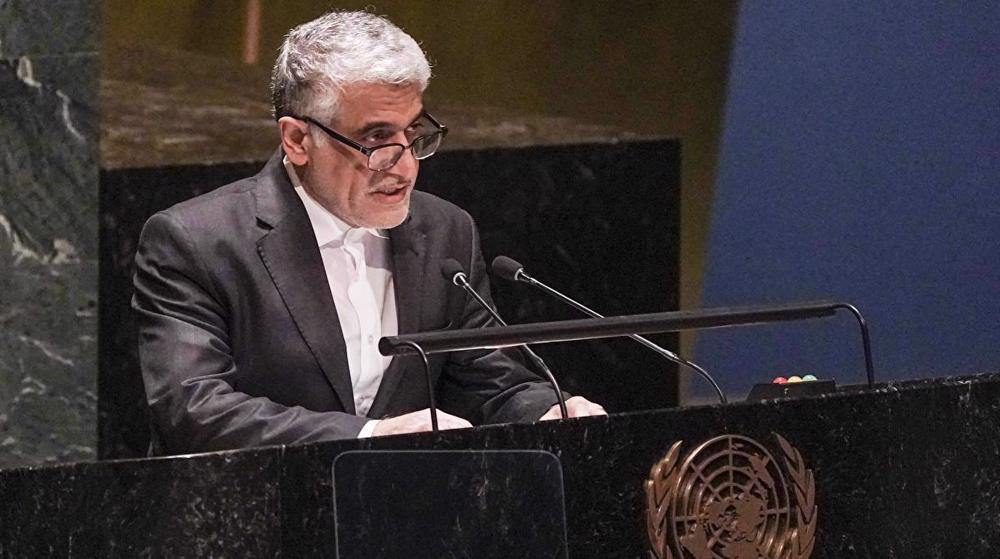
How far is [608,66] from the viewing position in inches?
208

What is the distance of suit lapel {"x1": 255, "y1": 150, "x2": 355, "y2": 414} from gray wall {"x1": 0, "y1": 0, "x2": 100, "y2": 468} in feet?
5.42

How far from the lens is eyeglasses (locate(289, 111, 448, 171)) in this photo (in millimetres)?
3324

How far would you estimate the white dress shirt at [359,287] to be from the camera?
3400mm

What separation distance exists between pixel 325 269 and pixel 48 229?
5.82ft

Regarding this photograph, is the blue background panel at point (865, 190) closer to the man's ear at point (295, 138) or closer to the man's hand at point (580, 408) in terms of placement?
the man's ear at point (295, 138)

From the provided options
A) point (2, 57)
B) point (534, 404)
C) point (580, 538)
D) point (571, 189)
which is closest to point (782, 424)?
point (580, 538)

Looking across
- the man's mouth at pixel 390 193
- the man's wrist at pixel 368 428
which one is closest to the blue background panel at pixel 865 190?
the man's mouth at pixel 390 193

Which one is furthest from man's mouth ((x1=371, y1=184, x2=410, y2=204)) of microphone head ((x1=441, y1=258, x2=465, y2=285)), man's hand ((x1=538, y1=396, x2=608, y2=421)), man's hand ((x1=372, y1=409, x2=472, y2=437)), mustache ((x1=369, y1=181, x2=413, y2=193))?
man's hand ((x1=372, y1=409, x2=472, y2=437))

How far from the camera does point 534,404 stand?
3.35 m

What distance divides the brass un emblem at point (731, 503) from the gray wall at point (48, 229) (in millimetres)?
2850

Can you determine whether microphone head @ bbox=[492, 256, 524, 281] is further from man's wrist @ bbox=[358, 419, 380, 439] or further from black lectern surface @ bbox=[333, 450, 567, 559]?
black lectern surface @ bbox=[333, 450, 567, 559]

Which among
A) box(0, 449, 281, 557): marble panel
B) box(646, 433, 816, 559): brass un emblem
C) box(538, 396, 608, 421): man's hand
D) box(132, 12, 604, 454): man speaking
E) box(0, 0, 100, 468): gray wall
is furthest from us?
box(0, 0, 100, 468): gray wall

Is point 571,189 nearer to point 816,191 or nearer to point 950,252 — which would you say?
point 816,191

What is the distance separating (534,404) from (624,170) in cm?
200
